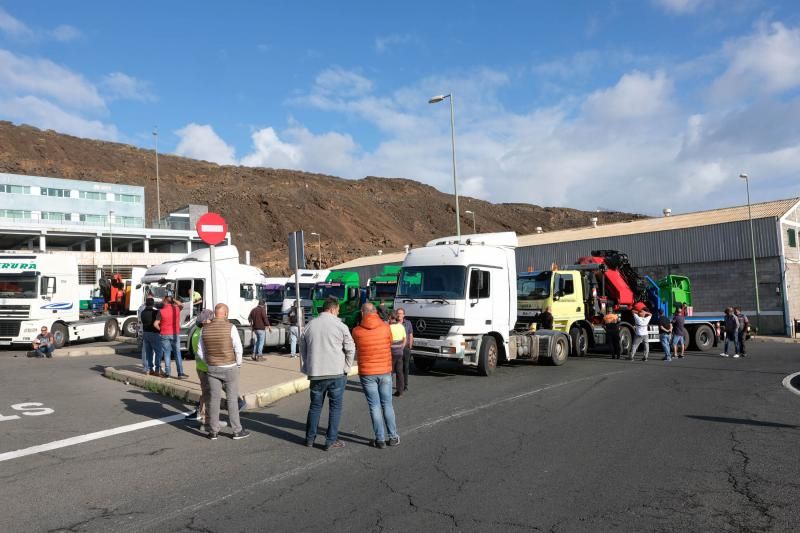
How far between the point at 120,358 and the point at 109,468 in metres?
12.4

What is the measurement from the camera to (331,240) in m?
102

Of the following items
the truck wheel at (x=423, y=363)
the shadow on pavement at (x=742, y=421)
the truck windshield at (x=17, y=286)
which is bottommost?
the shadow on pavement at (x=742, y=421)

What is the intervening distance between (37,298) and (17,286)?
734 millimetres

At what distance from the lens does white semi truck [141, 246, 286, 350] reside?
59.7 ft

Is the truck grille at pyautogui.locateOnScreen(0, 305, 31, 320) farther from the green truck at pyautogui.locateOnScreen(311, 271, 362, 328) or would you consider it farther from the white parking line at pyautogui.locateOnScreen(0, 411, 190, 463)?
the white parking line at pyautogui.locateOnScreen(0, 411, 190, 463)

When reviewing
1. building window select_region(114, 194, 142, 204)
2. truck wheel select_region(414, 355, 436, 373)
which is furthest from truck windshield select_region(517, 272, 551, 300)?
building window select_region(114, 194, 142, 204)

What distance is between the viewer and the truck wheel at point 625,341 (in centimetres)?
1841

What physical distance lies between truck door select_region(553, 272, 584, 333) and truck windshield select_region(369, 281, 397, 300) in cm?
754

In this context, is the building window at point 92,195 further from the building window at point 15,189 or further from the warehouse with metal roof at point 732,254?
the warehouse with metal roof at point 732,254

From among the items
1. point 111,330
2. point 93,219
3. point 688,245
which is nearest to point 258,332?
point 111,330

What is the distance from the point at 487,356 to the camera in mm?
13531

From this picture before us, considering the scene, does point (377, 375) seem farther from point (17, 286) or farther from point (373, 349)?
point (17, 286)

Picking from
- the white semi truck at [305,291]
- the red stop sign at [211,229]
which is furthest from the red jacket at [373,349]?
the white semi truck at [305,291]

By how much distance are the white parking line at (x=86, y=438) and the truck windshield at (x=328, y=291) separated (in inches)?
563
